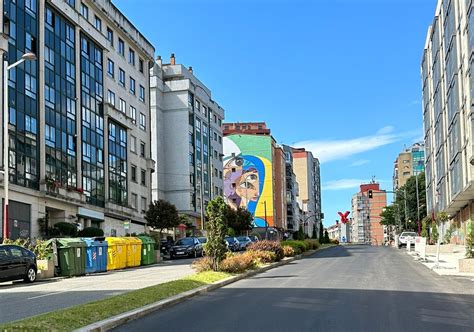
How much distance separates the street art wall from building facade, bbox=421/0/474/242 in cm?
4878

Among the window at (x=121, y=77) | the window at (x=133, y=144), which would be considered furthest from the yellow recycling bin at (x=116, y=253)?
the window at (x=121, y=77)

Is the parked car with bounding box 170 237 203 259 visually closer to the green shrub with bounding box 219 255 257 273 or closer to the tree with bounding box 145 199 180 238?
A: the tree with bounding box 145 199 180 238

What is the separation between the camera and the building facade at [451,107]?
40438mm

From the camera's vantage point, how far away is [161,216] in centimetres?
5428

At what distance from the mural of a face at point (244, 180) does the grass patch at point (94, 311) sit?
334 ft

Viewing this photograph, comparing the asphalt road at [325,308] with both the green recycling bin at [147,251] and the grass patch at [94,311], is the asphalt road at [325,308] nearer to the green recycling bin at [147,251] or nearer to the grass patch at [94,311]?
the grass patch at [94,311]

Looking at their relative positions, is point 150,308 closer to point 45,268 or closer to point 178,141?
point 45,268

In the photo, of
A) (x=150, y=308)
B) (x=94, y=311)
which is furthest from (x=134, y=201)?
(x=94, y=311)

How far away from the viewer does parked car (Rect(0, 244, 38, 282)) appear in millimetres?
20859

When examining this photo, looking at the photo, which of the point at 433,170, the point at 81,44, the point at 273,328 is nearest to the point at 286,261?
the point at 273,328

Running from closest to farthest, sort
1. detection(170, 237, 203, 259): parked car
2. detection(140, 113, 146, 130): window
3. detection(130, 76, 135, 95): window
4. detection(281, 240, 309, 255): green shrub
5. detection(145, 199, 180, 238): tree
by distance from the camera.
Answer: detection(281, 240, 309, 255): green shrub → detection(170, 237, 203, 259): parked car → detection(145, 199, 180, 238): tree → detection(130, 76, 135, 95): window → detection(140, 113, 146, 130): window

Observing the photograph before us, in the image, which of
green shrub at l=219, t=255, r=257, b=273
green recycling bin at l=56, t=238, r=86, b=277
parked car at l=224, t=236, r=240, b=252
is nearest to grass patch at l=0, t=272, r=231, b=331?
green shrub at l=219, t=255, r=257, b=273

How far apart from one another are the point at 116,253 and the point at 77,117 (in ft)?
57.7

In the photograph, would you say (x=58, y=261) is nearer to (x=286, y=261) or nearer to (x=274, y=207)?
(x=286, y=261)
